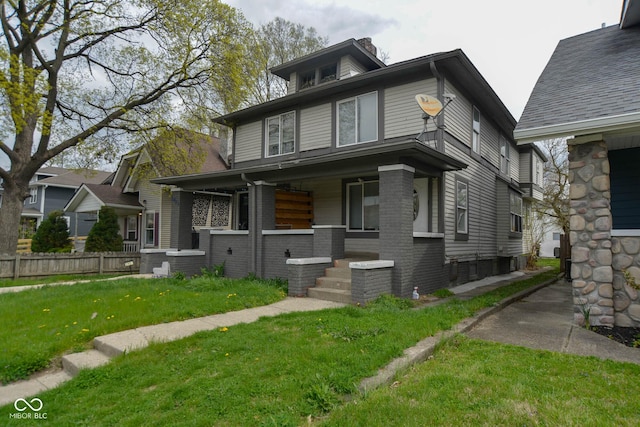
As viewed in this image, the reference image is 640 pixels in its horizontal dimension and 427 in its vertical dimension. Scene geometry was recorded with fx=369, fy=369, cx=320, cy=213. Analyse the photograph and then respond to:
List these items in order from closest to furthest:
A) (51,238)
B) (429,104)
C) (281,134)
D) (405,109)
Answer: (429,104)
(405,109)
(281,134)
(51,238)

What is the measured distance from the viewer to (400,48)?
23.3 m

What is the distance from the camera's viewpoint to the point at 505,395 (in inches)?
130

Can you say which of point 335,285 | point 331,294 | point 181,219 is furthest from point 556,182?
point 181,219

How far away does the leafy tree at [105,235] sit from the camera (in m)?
16.5

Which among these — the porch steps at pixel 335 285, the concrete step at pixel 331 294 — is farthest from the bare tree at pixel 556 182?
the concrete step at pixel 331 294

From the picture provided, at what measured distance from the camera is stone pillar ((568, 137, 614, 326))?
5836 millimetres

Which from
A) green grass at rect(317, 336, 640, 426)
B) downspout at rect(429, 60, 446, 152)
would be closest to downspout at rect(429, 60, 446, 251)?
downspout at rect(429, 60, 446, 152)

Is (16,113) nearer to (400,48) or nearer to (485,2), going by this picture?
(485,2)

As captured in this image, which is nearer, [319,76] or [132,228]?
[319,76]

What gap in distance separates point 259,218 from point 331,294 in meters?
3.60

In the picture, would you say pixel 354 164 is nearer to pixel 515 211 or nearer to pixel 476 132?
pixel 476 132

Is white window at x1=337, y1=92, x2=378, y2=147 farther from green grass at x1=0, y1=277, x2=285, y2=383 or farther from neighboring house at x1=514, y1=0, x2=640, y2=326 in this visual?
green grass at x1=0, y1=277, x2=285, y2=383

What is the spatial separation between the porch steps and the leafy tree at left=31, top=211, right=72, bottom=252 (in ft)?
51.6

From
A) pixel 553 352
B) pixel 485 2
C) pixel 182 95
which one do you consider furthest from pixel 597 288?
pixel 182 95
